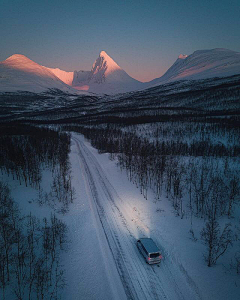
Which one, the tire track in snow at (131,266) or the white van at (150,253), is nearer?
the tire track in snow at (131,266)

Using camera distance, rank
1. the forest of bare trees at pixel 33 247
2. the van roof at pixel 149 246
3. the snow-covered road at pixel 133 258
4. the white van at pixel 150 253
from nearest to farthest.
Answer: the forest of bare trees at pixel 33 247
the snow-covered road at pixel 133 258
the white van at pixel 150 253
the van roof at pixel 149 246

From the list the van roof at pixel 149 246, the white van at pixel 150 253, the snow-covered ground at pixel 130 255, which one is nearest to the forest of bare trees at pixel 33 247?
the snow-covered ground at pixel 130 255

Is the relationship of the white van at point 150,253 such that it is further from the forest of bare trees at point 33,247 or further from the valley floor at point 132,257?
the forest of bare trees at point 33,247

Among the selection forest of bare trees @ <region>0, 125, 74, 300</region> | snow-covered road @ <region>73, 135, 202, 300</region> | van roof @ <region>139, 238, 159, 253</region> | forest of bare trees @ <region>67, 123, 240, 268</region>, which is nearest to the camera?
forest of bare trees @ <region>0, 125, 74, 300</region>

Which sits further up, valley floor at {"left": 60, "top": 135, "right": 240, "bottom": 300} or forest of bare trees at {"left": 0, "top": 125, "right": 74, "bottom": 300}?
forest of bare trees at {"left": 0, "top": 125, "right": 74, "bottom": 300}

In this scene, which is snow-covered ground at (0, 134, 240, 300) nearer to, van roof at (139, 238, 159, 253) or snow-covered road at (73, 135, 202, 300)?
snow-covered road at (73, 135, 202, 300)

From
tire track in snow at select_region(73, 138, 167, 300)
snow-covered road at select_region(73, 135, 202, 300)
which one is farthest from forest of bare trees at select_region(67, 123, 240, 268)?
tire track in snow at select_region(73, 138, 167, 300)

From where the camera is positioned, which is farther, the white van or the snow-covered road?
the white van

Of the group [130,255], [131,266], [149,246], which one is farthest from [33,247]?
[149,246]

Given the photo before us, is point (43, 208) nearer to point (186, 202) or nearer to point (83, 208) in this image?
point (83, 208)

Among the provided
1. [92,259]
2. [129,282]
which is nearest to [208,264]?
[129,282]
